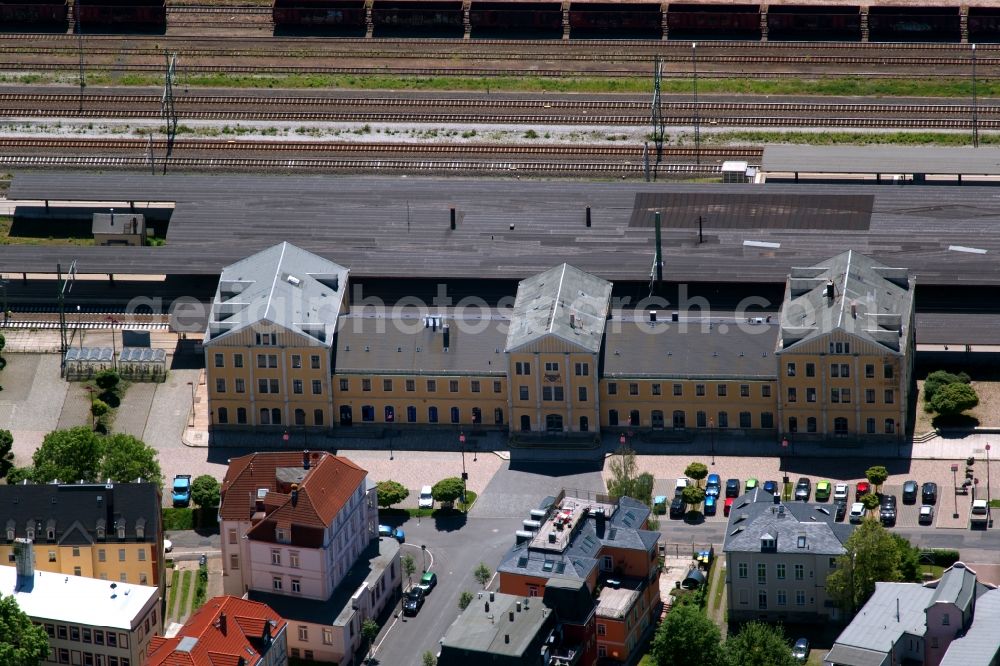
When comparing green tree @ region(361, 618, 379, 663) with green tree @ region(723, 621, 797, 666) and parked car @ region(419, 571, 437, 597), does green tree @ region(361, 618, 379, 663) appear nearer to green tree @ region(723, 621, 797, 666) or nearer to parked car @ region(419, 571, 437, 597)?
parked car @ region(419, 571, 437, 597)

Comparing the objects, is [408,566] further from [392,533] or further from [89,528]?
[89,528]

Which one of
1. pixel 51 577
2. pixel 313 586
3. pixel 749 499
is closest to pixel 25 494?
pixel 51 577

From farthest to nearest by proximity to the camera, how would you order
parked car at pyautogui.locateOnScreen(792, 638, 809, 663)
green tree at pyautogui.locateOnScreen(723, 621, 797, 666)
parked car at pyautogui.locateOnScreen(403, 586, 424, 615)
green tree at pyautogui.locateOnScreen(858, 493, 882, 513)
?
1. green tree at pyautogui.locateOnScreen(858, 493, 882, 513)
2. parked car at pyautogui.locateOnScreen(403, 586, 424, 615)
3. parked car at pyautogui.locateOnScreen(792, 638, 809, 663)
4. green tree at pyautogui.locateOnScreen(723, 621, 797, 666)

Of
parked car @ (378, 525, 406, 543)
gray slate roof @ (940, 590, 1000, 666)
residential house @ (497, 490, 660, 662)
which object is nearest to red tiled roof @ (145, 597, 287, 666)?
residential house @ (497, 490, 660, 662)

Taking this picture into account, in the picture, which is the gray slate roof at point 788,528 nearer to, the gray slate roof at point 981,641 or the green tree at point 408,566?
the gray slate roof at point 981,641

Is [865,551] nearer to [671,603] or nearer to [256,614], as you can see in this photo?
[671,603]

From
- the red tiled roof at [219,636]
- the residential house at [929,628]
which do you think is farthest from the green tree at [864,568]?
the red tiled roof at [219,636]
